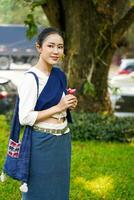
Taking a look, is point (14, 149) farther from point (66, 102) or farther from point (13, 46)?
point (13, 46)

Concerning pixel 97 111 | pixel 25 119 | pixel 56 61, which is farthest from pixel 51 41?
pixel 97 111

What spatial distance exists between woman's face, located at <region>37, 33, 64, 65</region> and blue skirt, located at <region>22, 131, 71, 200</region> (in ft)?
1.75

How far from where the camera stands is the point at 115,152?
285 inches

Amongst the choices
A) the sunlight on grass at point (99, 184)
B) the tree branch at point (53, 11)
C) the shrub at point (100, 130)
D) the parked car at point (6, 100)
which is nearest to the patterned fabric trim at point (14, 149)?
the sunlight on grass at point (99, 184)

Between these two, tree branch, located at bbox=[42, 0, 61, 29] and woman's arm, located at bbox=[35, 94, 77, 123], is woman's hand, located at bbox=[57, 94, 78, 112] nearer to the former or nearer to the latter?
woman's arm, located at bbox=[35, 94, 77, 123]

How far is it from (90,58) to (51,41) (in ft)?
16.6

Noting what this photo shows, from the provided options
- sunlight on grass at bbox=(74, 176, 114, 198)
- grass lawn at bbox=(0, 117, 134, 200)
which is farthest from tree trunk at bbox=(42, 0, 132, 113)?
sunlight on grass at bbox=(74, 176, 114, 198)

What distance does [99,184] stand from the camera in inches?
223

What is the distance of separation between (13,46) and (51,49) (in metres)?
25.9

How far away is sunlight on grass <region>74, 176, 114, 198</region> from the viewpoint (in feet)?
18.0

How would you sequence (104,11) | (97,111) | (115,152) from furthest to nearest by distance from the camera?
(97,111)
(104,11)
(115,152)

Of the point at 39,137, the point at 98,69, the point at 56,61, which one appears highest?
the point at 56,61

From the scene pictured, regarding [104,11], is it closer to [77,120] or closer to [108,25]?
[108,25]

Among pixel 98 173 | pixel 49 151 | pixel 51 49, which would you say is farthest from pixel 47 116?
pixel 98 173
